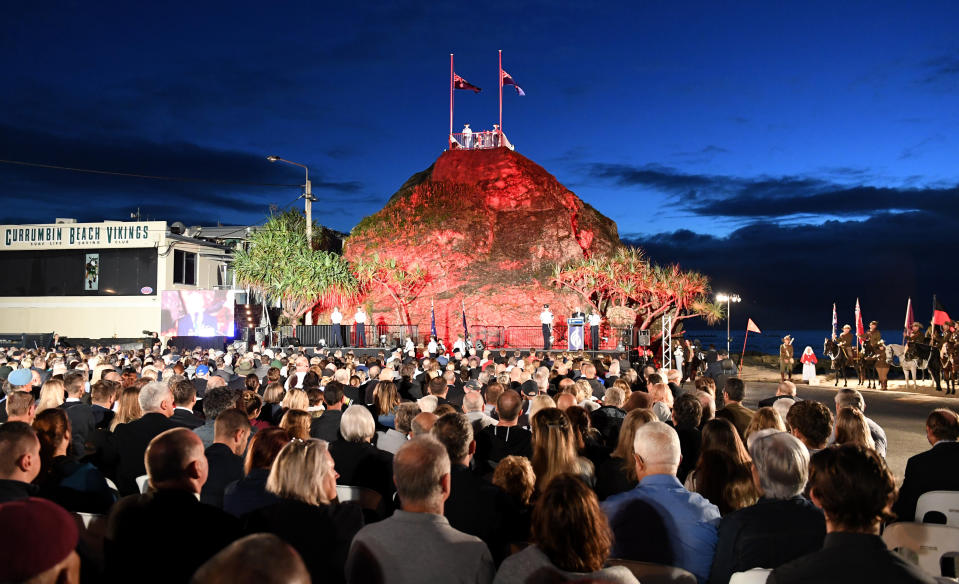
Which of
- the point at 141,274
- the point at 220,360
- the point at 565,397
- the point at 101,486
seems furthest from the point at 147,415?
the point at 141,274

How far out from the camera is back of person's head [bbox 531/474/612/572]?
8.40 ft

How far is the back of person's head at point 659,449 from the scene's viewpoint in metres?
3.99

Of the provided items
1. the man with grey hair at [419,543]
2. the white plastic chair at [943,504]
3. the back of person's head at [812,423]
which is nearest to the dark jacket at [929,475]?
the white plastic chair at [943,504]

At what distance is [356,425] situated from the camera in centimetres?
551

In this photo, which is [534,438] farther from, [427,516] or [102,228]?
[102,228]

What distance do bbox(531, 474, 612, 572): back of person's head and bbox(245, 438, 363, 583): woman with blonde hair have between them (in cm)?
139

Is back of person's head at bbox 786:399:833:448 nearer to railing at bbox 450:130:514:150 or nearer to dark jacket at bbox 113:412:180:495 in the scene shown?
dark jacket at bbox 113:412:180:495

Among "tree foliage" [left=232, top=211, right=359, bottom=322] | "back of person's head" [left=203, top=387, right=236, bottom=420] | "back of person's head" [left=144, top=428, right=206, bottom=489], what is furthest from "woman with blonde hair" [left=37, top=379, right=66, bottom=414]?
"tree foliage" [left=232, top=211, right=359, bottom=322]

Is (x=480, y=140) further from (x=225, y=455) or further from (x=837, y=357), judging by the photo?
(x=225, y=455)

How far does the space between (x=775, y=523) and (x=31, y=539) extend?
132 inches

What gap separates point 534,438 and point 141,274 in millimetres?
41641

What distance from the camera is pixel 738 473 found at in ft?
14.9

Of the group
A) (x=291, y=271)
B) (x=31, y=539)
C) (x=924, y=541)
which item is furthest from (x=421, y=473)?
(x=291, y=271)

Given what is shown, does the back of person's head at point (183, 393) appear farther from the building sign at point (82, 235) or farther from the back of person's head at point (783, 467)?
the building sign at point (82, 235)
